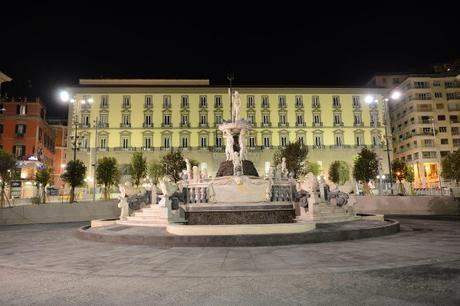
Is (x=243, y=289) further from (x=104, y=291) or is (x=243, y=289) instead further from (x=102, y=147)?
(x=102, y=147)

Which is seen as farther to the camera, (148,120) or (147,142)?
(148,120)

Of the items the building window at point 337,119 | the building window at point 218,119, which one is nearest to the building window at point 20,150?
the building window at point 218,119

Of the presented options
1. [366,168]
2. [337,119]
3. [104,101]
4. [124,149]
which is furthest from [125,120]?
[366,168]

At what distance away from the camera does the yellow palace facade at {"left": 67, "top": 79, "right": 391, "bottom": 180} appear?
5919cm

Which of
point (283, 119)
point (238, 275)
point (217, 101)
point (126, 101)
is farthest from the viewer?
point (283, 119)

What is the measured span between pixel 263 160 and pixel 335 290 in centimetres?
5364

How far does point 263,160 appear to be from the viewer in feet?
194

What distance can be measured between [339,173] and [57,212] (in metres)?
42.2

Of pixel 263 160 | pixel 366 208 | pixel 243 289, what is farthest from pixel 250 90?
pixel 243 289

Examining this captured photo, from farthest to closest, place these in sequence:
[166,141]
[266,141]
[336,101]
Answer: [336,101] < [266,141] < [166,141]

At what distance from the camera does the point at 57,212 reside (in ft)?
74.5

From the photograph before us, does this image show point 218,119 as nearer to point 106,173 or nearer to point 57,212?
point 106,173

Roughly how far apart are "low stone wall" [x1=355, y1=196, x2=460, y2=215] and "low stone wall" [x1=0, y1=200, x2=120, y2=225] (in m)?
19.0

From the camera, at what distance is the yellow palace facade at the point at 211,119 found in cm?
5919
